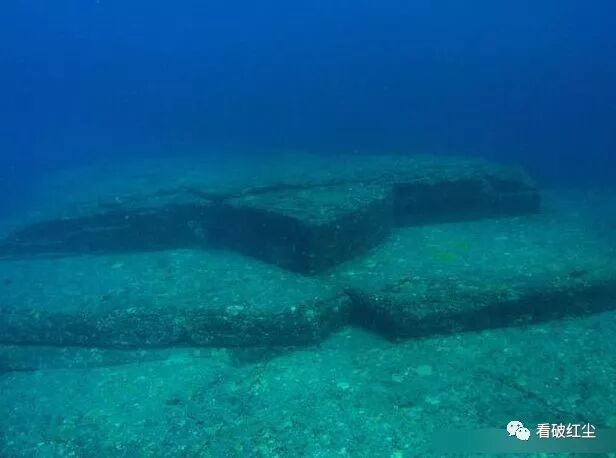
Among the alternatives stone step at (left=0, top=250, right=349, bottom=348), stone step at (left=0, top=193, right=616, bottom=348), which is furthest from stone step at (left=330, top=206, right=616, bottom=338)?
stone step at (left=0, top=250, right=349, bottom=348)

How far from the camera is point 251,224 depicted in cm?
617

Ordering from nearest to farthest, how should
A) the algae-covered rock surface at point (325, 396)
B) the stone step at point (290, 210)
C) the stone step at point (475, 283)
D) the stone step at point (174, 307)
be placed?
the algae-covered rock surface at point (325, 396)
the stone step at point (475, 283)
the stone step at point (174, 307)
the stone step at point (290, 210)

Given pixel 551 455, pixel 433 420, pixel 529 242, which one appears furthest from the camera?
pixel 529 242

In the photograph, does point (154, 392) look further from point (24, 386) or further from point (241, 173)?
point (241, 173)

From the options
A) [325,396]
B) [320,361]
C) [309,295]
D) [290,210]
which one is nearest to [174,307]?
[309,295]

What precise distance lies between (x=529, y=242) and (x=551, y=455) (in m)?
3.70

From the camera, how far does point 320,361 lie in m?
4.25


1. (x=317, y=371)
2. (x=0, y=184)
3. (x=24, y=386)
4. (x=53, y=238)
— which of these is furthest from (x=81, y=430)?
(x=0, y=184)

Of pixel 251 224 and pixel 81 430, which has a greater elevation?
pixel 251 224

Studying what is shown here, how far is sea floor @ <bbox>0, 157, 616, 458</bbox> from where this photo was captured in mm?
3463

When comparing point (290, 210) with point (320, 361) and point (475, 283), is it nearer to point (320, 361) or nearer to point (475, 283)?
point (320, 361)

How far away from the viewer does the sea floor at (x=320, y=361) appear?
11.4 feet

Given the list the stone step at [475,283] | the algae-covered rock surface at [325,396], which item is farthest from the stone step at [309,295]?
the algae-covered rock surface at [325,396]

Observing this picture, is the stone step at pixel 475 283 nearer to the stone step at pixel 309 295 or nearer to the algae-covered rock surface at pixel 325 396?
the stone step at pixel 309 295
